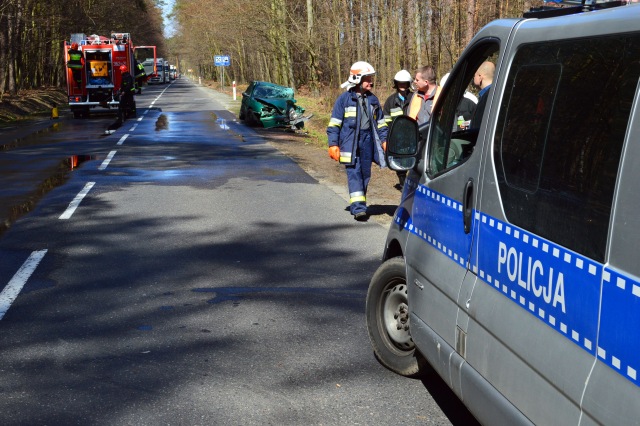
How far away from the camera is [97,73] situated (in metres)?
34.2

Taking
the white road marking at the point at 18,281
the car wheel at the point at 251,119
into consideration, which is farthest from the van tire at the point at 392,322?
the car wheel at the point at 251,119

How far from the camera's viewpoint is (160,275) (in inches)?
295

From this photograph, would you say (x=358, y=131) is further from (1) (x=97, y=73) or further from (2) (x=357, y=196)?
(1) (x=97, y=73)

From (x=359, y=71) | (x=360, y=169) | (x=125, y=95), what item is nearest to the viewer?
(x=359, y=71)

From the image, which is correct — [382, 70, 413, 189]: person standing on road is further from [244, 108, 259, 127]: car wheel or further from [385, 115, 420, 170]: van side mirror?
[244, 108, 259, 127]: car wheel

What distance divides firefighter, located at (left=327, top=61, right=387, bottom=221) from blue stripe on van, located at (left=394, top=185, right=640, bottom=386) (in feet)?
20.6

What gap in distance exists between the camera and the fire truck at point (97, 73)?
33.8m

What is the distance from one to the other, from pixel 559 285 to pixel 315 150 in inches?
704

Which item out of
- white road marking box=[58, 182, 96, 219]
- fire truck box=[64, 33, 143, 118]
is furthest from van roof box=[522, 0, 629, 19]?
fire truck box=[64, 33, 143, 118]

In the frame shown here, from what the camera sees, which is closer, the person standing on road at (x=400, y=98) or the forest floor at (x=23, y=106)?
the person standing on road at (x=400, y=98)

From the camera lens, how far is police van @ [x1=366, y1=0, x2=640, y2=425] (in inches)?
95.1

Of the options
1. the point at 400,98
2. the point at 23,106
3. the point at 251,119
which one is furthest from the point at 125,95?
the point at 400,98

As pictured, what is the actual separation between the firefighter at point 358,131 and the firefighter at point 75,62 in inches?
1018

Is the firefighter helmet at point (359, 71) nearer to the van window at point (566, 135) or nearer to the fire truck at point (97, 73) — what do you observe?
the van window at point (566, 135)
